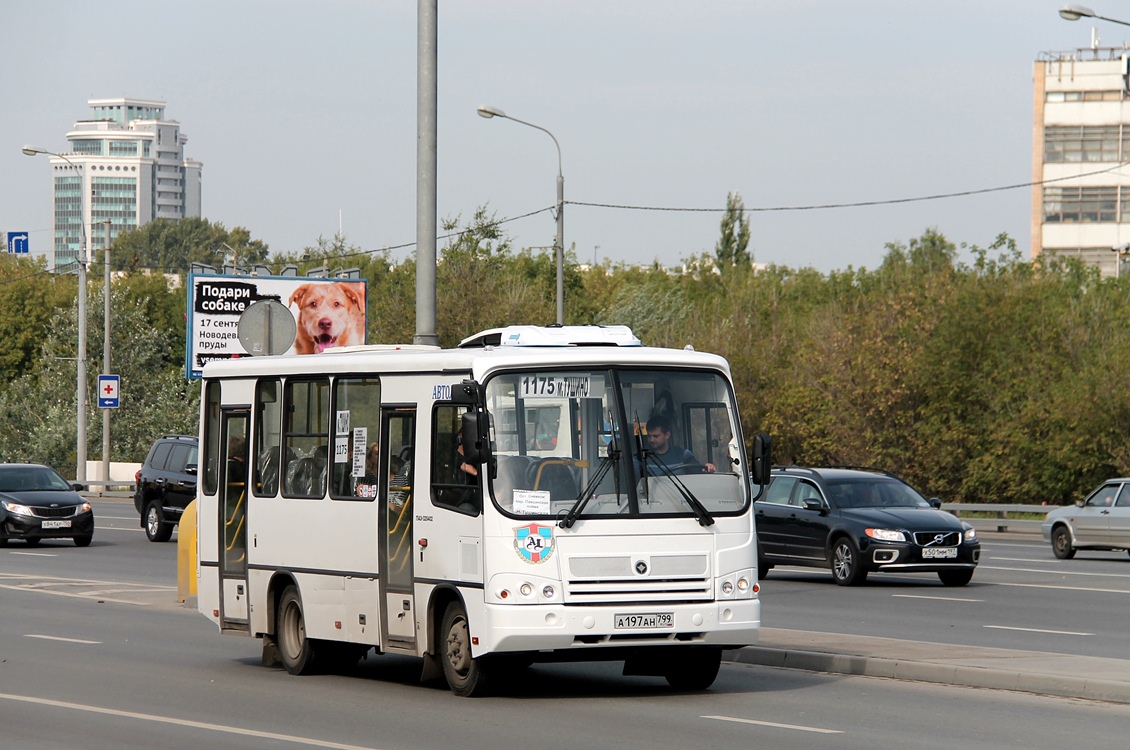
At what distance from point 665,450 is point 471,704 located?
2.24 meters

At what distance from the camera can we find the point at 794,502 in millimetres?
24359

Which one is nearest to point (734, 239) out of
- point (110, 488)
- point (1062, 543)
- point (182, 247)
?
point (110, 488)

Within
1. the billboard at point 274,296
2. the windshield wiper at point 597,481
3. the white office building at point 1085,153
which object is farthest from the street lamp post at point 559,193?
the white office building at point 1085,153

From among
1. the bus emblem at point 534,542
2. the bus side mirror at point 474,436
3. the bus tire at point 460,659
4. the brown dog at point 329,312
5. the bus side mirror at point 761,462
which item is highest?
the brown dog at point 329,312

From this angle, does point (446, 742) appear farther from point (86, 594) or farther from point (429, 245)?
point (86, 594)

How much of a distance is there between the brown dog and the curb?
29.3 meters

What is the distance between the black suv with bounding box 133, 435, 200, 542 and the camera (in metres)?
32.9

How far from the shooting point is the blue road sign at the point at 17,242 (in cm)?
5672

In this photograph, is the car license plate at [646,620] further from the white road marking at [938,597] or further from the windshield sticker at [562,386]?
the white road marking at [938,597]

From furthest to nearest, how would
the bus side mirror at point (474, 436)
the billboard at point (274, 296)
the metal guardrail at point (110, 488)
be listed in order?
the metal guardrail at point (110, 488) → the billboard at point (274, 296) → the bus side mirror at point (474, 436)

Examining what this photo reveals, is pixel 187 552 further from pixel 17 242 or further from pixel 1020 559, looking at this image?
pixel 17 242

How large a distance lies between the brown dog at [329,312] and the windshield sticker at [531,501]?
103 feet

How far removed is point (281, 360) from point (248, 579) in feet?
6.13

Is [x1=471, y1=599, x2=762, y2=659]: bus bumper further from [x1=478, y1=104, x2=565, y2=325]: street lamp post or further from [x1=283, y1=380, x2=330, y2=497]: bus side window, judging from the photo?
[x1=478, y1=104, x2=565, y2=325]: street lamp post
